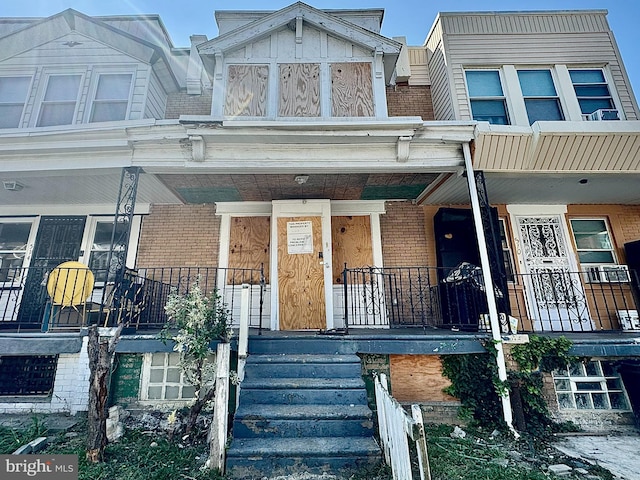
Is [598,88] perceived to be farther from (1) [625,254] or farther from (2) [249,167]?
(2) [249,167]

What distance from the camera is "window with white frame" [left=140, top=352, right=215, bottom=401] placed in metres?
4.33

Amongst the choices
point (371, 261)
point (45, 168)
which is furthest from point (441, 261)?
point (45, 168)

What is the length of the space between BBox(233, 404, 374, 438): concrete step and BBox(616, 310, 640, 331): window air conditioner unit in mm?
5821

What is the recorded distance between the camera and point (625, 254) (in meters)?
6.43

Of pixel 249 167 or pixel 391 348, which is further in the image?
pixel 249 167

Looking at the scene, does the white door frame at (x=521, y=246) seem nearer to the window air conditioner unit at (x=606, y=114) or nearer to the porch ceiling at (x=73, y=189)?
the window air conditioner unit at (x=606, y=114)

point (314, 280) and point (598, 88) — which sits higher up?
point (598, 88)

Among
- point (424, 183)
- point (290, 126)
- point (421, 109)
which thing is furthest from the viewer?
point (421, 109)

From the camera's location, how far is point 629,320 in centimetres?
582

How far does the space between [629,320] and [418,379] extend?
15.3 ft

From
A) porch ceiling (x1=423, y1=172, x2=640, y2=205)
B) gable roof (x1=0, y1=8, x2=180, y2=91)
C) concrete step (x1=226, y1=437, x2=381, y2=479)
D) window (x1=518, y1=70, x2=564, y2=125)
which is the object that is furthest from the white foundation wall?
window (x1=518, y1=70, x2=564, y2=125)

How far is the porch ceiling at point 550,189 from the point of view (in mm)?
5344

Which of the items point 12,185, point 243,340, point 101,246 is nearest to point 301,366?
point 243,340

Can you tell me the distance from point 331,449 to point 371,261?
3.87 metres
